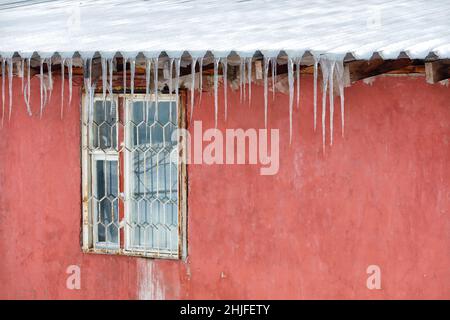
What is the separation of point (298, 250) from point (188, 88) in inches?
63.4

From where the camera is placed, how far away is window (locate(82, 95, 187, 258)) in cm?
771

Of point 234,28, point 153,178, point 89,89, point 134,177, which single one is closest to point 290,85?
point 234,28

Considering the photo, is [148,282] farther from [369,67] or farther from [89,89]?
[369,67]

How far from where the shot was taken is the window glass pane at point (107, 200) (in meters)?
7.98

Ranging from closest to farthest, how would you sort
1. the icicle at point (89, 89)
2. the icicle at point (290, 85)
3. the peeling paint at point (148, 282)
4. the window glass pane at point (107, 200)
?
1. the icicle at point (290, 85)
2. the icicle at point (89, 89)
3. the peeling paint at point (148, 282)
4. the window glass pane at point (107, 200)

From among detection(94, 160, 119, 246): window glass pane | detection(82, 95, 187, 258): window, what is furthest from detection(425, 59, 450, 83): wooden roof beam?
detection(94, 160, 119, 246): window glass pane

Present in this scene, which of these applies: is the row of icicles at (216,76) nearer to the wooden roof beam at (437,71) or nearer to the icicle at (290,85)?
the icicle at (290,85)

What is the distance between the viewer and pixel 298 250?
734 cm

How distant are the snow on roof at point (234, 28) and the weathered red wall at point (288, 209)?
1.70 ft

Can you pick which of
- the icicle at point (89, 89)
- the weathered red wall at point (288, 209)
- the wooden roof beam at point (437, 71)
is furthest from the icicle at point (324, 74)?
the icicle at point (89, 89)

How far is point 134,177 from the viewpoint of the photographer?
7887 mm

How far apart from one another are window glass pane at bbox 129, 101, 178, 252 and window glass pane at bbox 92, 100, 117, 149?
0.17 metres

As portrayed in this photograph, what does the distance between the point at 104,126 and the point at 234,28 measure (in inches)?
64.2
